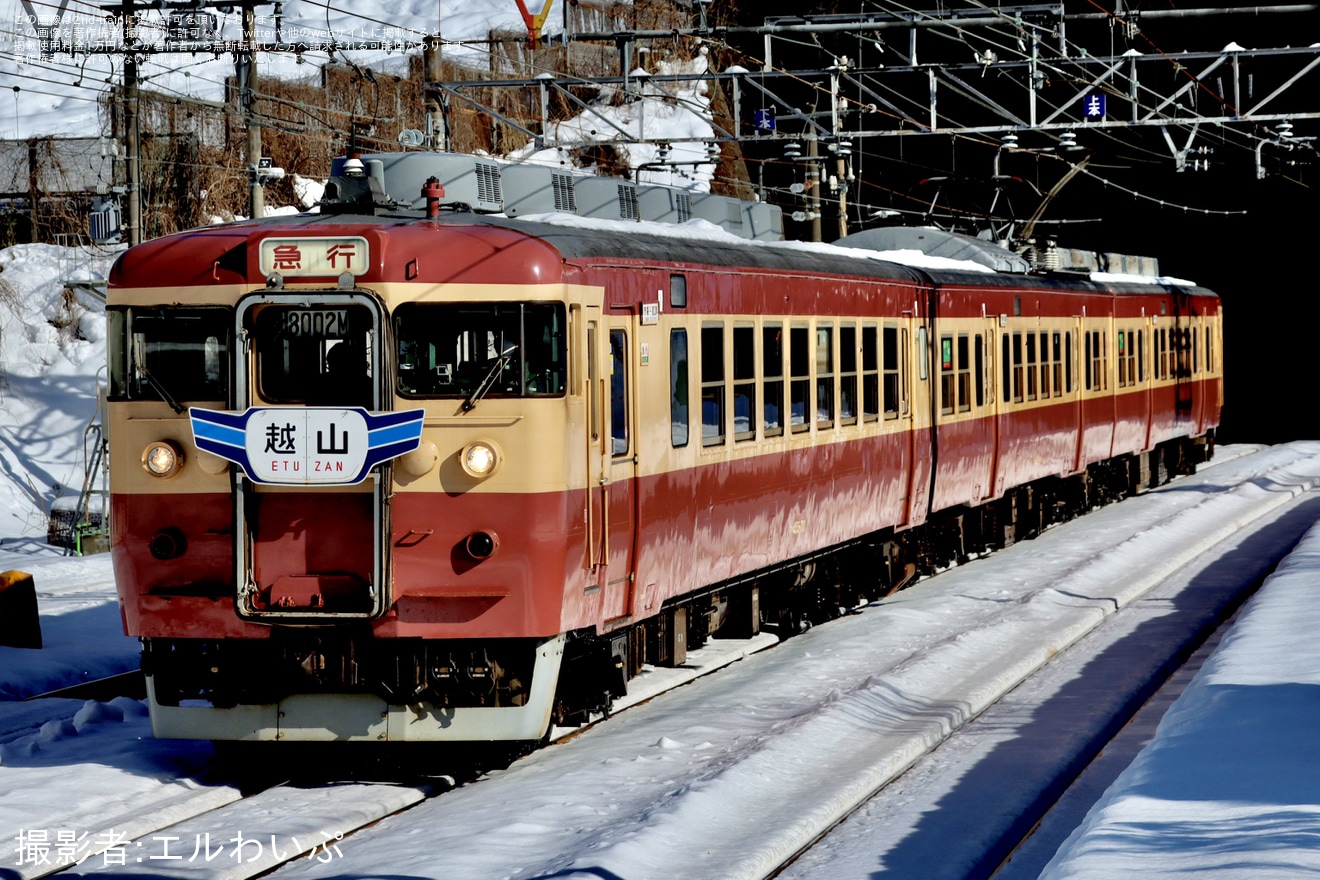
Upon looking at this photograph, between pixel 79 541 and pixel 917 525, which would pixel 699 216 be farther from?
pixel 79 541

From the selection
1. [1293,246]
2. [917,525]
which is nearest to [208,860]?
[917,525]

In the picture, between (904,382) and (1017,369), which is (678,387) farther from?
(1017,369)

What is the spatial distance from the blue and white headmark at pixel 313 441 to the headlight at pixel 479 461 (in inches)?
9.8

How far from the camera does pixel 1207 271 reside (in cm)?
4984

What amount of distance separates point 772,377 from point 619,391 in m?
2.73

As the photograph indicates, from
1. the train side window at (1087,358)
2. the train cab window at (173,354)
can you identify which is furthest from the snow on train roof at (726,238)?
the train side window at (1087,358)

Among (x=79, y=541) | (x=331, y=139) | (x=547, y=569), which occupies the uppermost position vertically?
(x=331, y=139)

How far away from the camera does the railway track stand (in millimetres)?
7523

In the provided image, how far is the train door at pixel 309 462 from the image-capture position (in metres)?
8.69

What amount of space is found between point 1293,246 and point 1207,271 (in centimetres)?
245

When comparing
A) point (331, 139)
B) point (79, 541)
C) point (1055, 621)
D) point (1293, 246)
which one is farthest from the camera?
point (1293, 246)

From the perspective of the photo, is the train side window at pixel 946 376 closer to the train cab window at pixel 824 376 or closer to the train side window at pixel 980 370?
the train side window at pixel 980 370

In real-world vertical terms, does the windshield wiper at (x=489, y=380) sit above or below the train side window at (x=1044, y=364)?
above

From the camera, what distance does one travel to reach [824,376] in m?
13.6
